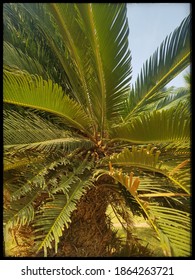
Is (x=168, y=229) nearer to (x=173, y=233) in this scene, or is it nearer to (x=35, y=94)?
(x=173, y=233)

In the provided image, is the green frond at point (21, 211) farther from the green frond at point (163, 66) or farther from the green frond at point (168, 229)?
the green frond at point (163, 66)

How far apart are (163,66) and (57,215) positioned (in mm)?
1494

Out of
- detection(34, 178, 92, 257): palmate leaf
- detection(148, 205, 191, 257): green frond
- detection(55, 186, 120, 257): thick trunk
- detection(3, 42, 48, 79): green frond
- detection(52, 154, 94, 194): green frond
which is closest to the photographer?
detection(148, 205, 191, 257): green frond

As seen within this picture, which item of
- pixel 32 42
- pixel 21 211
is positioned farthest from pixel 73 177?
pixel 32 42

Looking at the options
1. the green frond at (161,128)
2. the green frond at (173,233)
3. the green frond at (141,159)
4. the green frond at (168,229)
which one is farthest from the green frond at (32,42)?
the green frond at (173,233)

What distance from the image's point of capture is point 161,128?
2393 millimetres

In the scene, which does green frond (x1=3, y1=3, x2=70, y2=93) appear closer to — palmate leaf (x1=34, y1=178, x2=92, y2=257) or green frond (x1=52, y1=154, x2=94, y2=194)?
green frond (x1=52, y1=154, x2=94, y2=194)

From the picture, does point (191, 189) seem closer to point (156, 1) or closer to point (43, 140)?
point (43, 140)

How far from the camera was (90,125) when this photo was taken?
2941mm

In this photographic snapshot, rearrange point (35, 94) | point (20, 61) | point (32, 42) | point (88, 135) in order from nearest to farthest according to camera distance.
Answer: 1. point (35, 94)
2. point (20, 61)
3. point (88, 135)
4. point (32, 42)

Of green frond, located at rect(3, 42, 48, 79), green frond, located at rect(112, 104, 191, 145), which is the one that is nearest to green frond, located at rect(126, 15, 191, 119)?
green frond, located at rect(112, 104, 191, 145)

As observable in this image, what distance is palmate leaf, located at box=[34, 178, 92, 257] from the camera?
2244 millimetres

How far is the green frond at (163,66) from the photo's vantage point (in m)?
2.66

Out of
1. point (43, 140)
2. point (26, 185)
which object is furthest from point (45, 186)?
point (43, 140)
